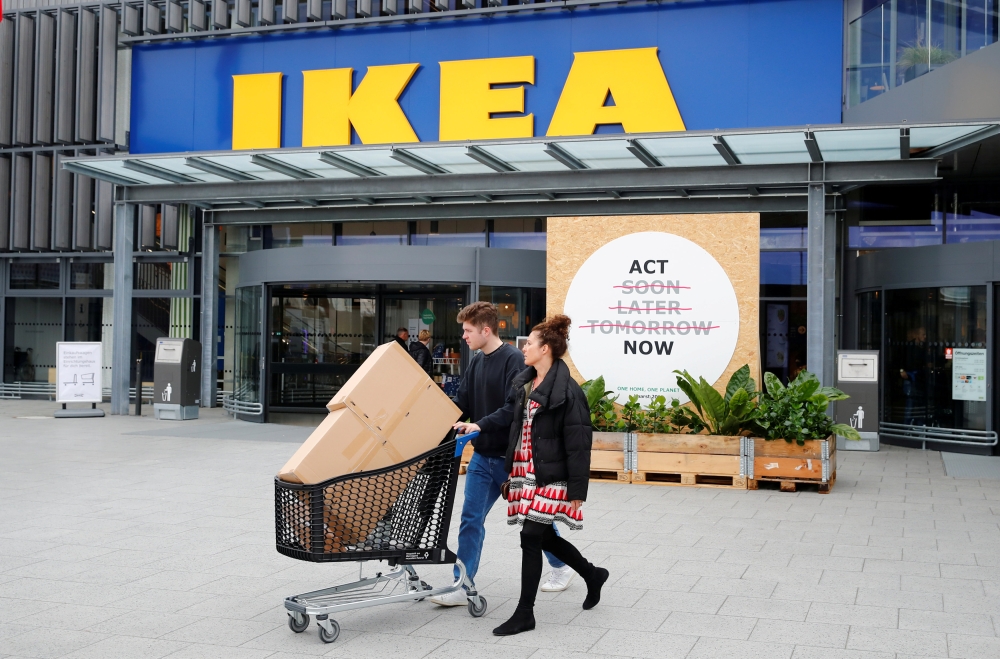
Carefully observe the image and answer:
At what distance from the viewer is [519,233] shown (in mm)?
18156

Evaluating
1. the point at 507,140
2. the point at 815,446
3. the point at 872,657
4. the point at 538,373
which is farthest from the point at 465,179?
the point at 872,657

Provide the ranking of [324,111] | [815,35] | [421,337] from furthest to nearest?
[324,111], [421,337], [815,35]

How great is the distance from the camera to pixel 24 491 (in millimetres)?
9773

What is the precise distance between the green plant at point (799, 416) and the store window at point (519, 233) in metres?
8.12

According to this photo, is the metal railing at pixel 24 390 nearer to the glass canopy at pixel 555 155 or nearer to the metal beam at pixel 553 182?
the metal beam at pixel 553 182

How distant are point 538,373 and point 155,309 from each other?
17245 millimetres

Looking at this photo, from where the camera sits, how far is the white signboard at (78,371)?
17.6 m

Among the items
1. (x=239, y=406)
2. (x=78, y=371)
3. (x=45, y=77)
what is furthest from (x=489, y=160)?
(x=45, y=77)

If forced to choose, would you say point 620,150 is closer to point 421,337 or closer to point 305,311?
point 421,337

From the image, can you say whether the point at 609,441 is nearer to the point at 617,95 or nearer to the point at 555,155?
the point at 555,155

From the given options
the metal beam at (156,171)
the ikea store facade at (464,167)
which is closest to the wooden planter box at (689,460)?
the ikea store facade at (464,167)

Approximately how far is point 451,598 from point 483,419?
1.05 meters

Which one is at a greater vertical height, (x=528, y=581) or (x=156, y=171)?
(x=156, y=171)

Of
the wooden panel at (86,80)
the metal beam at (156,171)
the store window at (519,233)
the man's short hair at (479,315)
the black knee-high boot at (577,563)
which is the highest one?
the wooden panel at (86,80)
